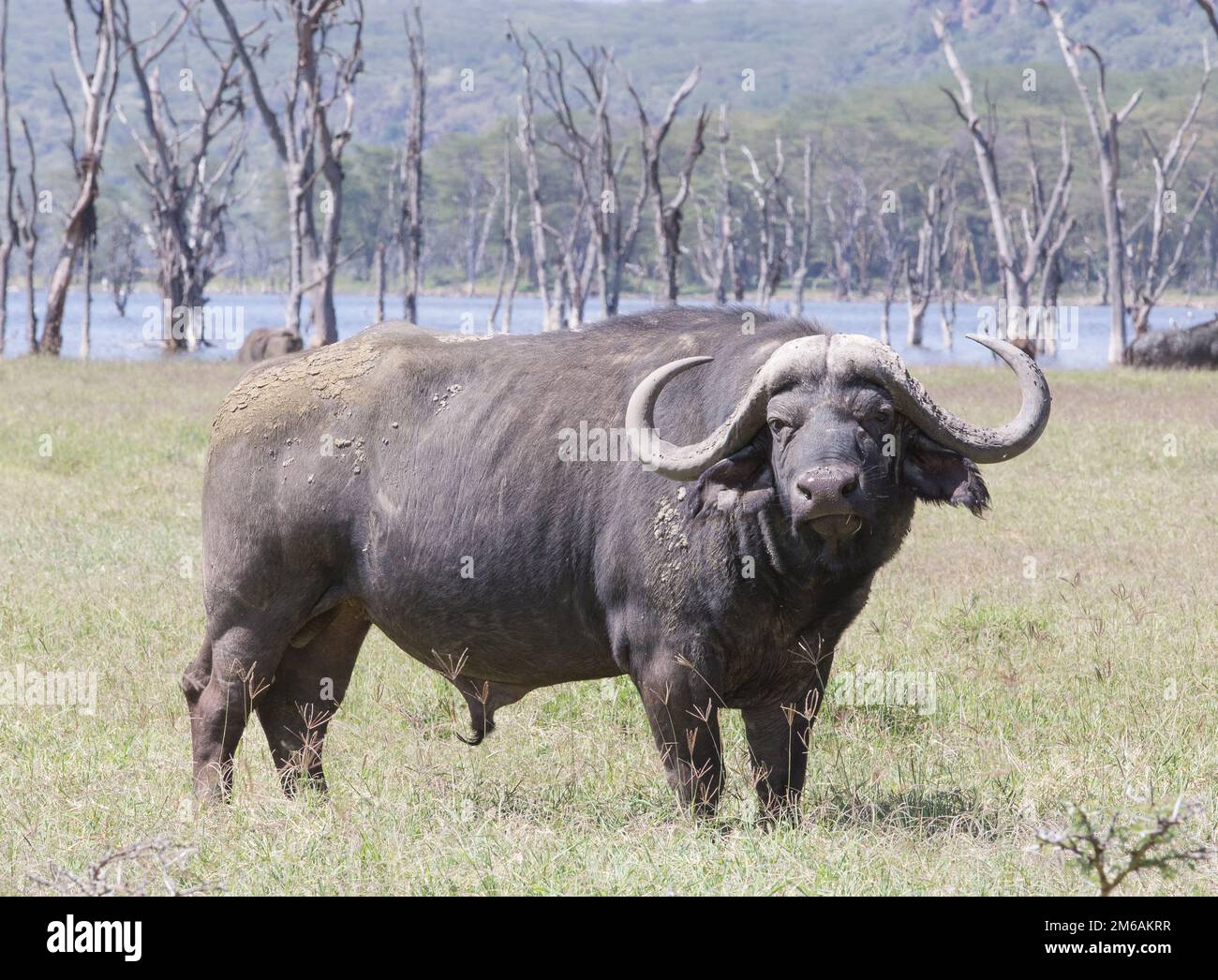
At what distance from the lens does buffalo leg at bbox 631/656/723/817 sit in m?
5.05

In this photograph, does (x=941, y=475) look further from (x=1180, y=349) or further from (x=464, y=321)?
(x=1180, y=349)

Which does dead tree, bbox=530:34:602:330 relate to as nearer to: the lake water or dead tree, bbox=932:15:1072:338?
the lake water

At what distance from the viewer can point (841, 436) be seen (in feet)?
15.3

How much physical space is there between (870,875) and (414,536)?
2.11 m

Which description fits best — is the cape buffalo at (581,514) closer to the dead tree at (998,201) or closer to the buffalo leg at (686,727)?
the buffalo leg at (686,727)

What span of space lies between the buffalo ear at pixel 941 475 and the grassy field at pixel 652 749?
110 cm

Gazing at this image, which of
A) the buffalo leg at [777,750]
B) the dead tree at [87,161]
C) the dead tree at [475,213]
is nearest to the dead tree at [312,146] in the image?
the dead tree at [87,161]

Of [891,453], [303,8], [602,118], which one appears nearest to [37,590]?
[891,453]

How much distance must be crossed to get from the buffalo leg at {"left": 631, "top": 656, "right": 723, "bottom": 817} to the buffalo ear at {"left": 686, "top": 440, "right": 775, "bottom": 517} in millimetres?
548

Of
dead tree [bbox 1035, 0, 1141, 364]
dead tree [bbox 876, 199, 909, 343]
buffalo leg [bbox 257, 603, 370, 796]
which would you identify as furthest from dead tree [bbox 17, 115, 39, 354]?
buffalo leg [bbox 257, 603, 370, 796]

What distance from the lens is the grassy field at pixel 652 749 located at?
4559 millimetres

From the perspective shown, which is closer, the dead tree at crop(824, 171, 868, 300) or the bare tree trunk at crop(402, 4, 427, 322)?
the bare tree trunk at crop(402, 4, 427, 322)

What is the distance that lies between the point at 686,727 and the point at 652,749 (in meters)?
1.28
